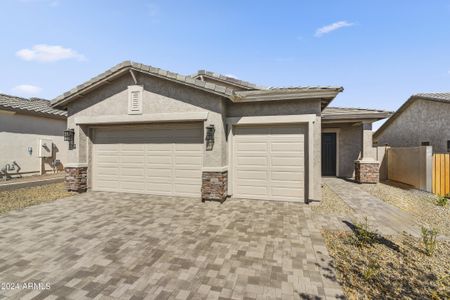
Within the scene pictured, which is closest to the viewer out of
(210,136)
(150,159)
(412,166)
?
(210,136)

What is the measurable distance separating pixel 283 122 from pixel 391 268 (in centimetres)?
475

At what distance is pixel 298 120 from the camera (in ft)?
23.4

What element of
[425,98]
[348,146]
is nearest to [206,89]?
[348,146]

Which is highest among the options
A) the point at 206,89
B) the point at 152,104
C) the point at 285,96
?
the point at 206,89

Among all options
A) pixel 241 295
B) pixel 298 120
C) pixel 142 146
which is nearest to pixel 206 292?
pixel 241 295

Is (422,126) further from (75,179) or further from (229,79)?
(75,179)

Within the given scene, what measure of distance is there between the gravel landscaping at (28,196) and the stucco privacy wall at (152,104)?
1.48 metres

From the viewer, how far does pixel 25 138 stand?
11.9 m

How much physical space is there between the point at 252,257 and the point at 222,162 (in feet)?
12.5

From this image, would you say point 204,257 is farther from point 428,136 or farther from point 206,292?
point 428,136

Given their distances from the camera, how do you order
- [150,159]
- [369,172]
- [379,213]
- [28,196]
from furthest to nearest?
[369,172] → [150,159] → [28,196] → [379,213]

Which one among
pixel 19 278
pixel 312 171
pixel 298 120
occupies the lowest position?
pixel 19 278

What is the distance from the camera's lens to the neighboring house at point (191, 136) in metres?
7.18

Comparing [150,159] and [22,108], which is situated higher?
[22,108]
